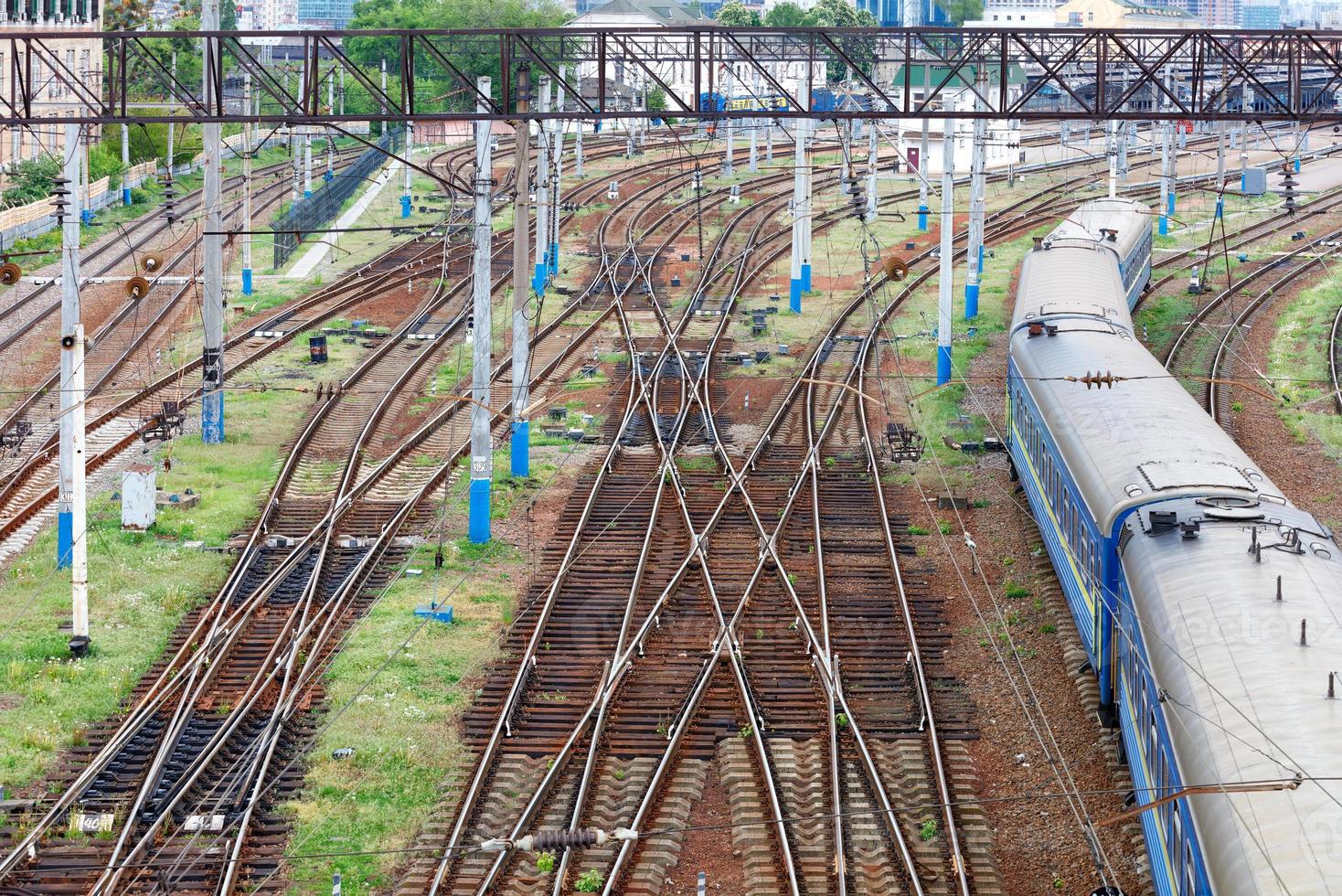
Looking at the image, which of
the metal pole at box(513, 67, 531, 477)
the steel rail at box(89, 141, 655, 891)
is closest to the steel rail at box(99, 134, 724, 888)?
the steel rail at box(89, 141, 655, 891)

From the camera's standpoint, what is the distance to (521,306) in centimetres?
2530

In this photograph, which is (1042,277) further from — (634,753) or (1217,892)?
(1217,892)

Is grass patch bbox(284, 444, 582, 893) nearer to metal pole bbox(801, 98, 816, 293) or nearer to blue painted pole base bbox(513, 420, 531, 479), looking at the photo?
blue painted pole base bbox(513, 420, 531, 479)

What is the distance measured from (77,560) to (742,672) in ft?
26.0

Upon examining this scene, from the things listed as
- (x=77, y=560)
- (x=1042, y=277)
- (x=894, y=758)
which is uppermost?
(x=1042, y=277)

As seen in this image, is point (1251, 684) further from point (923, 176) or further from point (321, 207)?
point (321, 207)

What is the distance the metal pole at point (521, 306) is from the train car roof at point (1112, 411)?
755cm

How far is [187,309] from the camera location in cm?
4153

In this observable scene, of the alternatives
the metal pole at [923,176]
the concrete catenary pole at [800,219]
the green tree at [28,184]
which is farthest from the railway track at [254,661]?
the green tree at [28,184]

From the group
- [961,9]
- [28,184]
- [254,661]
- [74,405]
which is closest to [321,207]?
[28,184]

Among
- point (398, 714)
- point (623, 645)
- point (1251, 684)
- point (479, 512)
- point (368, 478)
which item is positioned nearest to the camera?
point (1251, 684)

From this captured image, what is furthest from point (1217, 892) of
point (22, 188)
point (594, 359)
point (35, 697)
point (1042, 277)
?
point (22, 188)

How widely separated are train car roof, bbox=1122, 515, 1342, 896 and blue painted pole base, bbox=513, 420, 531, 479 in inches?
513

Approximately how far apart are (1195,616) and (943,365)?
21159 mm
